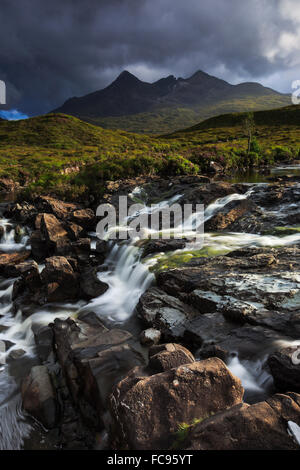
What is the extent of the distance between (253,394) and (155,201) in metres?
17.9

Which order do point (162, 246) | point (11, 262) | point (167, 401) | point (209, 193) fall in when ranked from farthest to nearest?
1. point (209, 193)
2. point (11, 262)
3. point (162, 246)
4. point (167, 401)

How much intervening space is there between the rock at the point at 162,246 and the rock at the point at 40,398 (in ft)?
23.1

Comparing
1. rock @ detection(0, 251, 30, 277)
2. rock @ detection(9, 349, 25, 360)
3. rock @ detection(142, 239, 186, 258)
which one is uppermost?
rock @ detection(142, 239, 186, 258)

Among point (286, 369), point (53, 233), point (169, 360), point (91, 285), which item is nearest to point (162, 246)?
point (91, 285)

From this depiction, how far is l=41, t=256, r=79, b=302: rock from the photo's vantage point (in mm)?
10359

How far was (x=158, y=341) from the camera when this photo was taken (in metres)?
7.09

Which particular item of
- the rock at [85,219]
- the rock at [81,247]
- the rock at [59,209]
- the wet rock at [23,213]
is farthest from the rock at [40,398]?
the wet rock at [23,213]

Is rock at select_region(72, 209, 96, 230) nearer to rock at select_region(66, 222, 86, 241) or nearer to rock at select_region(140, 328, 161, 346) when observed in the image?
rock at select_region(66, 222, 86, 241)

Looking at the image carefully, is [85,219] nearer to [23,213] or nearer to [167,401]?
[23,213]

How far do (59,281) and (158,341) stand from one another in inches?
207

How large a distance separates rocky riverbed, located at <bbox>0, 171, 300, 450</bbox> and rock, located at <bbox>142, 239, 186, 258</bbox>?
0.17ft

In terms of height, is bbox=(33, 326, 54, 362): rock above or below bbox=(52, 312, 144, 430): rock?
below

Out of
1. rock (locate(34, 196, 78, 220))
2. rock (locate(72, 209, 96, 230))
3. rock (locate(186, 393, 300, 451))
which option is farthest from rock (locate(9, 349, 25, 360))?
rock (locate(34, 196, 78, 220))

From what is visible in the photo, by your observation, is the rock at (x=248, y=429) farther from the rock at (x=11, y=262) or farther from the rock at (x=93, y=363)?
the rock at (x=11, y=262)
